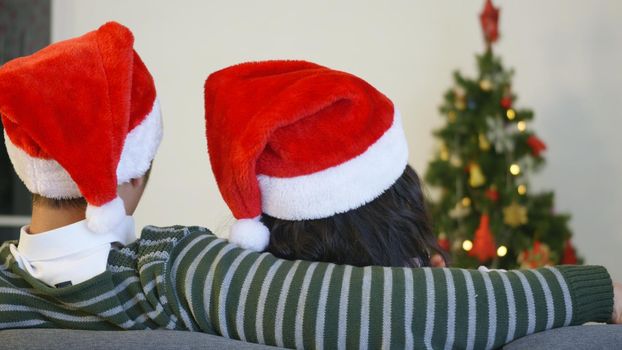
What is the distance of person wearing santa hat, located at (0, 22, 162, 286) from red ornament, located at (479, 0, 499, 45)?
2.14m

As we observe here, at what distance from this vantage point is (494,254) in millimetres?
2961

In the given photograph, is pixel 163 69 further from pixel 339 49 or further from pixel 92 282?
pixel 92 282

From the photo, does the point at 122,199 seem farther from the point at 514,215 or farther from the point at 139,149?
the point at 514,215

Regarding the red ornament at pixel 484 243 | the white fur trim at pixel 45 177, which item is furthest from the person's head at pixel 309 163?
the red ornament at pixel 484 243

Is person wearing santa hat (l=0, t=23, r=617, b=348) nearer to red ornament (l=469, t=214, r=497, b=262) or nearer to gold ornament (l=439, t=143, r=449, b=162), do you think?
red ornament (l=469, t=214, r=497, b=262)

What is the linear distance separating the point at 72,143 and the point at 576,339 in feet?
2.37

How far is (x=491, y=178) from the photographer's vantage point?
120 inches

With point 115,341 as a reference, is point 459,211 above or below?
below

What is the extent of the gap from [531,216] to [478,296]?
2206 millimetres

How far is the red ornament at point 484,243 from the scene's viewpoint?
2.91m

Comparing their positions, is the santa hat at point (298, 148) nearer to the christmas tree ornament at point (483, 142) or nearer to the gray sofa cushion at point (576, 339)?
the gray sofa cushion at point (576, 339)

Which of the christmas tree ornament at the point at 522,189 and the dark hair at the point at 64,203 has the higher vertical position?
the dark hair at the point at 64,203

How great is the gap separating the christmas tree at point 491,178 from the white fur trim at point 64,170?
6.35 feet

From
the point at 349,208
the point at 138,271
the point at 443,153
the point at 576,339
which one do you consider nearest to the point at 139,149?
the point at 138,271
